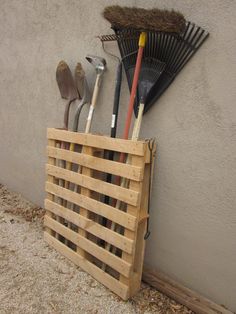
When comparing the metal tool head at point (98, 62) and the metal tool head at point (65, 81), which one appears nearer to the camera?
the metal tool head at point (98, 62)

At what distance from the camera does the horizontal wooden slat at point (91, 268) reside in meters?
1.80

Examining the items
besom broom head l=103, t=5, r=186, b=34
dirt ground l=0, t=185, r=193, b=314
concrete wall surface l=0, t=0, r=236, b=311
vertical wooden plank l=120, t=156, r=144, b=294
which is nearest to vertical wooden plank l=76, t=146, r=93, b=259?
dirt ground l=0, t=185, r=193, b=314

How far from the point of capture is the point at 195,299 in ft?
5.71

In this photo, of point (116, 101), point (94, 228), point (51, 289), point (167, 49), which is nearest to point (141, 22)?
point (167, 49)

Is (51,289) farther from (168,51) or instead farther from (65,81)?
(168,51)

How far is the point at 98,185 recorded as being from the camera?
190cm

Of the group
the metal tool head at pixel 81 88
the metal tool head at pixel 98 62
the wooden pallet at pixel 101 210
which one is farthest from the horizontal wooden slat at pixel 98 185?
the metal tool head at pixel 98 62

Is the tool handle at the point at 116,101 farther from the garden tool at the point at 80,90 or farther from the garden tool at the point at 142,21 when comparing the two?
the garden tool at the point at 80,90

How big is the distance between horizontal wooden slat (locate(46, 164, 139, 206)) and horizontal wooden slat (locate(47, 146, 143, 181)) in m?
0.09

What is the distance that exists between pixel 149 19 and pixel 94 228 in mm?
1326

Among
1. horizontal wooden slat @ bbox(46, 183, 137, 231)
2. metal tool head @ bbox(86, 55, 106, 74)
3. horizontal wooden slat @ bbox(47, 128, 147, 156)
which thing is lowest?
horizontal wooden slat @ bbox(46, 183, 137, 231)

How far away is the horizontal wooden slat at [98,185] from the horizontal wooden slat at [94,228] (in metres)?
0.15

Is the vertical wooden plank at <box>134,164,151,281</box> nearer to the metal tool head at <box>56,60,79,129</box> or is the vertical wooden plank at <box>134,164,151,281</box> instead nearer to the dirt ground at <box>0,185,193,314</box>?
the dirt ground at <box>0,185,193,314</box>

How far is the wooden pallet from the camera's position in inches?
67.3
